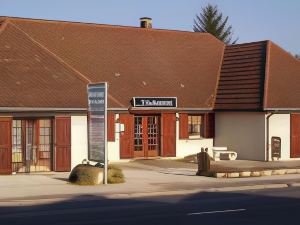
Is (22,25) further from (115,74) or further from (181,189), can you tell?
(181,189)

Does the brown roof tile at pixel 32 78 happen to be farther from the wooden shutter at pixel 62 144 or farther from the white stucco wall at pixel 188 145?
the white stucco wall at pixel 188 145

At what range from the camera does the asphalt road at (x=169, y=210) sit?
13.4 meters

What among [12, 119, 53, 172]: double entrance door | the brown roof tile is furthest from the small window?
[12, 119, 53, 172]: double entrance door

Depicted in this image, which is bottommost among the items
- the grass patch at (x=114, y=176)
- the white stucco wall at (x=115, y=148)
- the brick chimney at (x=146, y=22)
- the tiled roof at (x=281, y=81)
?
the grass patch at (x=114, y=176)

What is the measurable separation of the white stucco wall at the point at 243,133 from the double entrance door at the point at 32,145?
37.3 ft

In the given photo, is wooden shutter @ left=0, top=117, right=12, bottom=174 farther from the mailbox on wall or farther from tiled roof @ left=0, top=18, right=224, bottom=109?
the mailbox on wall

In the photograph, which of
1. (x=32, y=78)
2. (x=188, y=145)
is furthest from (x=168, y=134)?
(x=32, y=78)

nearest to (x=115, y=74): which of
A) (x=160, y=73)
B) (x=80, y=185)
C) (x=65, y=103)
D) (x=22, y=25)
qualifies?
(x=160, y=73)

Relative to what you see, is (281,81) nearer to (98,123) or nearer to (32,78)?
(32,78)

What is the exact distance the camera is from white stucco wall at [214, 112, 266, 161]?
32562 mm

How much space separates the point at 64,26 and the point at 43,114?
1037 centimetres

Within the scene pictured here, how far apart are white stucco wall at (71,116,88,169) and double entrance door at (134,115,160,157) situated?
20.1 feet

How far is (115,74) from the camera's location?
3356 cm

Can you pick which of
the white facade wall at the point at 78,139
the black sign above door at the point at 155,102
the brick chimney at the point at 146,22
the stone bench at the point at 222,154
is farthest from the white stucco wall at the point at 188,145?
the brick chimney at the point at 146,22
